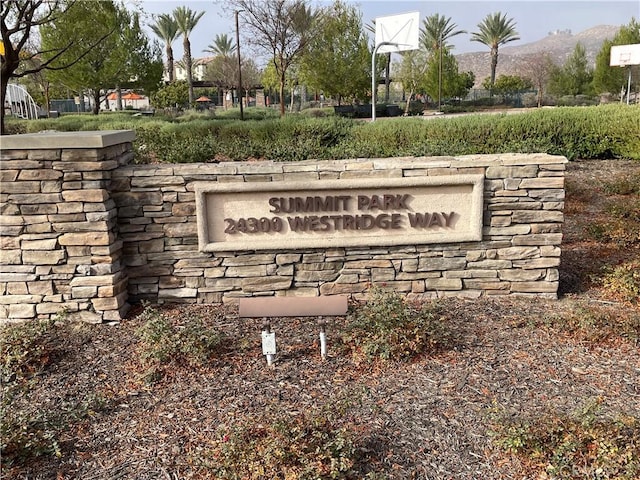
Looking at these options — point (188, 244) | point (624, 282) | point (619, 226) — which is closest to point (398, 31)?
point (619, 226)

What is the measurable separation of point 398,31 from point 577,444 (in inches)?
451

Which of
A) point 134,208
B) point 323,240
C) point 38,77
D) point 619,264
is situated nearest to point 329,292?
point 323,240

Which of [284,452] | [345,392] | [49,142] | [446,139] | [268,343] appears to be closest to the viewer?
[284,452]

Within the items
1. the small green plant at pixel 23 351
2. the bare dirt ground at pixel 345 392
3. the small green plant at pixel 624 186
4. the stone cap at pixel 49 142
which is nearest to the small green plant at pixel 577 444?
the bare dirt ground at pixel 345 392

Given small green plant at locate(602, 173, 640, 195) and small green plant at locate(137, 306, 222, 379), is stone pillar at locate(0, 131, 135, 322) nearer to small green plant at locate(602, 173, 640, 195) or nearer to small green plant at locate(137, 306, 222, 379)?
small green plant at locate(137, 306, 222, 379)

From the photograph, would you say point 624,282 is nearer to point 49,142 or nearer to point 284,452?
point 284,452

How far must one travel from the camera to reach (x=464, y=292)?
4809mm

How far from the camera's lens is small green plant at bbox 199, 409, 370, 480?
8.71ft

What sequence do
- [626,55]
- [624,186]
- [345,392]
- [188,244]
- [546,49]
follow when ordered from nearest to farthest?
1. [345,392]
2. [188,244]
3. [624,186]
4. [626,55]
5. [546,49]

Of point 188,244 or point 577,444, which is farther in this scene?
point 188,244

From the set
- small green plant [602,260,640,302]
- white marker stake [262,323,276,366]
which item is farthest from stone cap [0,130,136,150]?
small green plant [602,260,640,302]

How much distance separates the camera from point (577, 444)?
2.75 metres

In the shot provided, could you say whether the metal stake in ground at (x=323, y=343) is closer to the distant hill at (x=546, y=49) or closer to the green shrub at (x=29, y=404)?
the green shrub at (x=29, y=404)

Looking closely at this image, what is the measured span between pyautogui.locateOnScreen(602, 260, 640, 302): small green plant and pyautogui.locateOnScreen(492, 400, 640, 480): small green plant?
6.49ft
